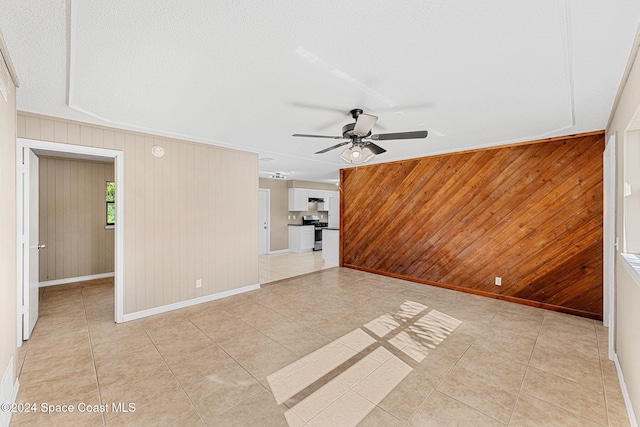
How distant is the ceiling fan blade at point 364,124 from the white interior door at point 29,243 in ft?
11.4

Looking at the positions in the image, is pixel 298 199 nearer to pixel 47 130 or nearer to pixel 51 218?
pixel 51 218

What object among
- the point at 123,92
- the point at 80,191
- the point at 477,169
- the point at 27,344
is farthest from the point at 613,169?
the point at 80,191

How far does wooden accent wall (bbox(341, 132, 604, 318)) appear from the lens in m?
3.63

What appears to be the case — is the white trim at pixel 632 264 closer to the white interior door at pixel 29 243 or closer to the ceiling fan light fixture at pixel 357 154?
the ceiling fan light fixture at pixel 357 154

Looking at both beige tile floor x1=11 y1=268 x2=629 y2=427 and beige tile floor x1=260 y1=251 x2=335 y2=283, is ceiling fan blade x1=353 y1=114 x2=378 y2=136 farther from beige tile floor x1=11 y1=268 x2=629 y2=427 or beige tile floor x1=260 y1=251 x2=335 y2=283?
beige tile floor x1=260 y1=251 x2=335 y2=283

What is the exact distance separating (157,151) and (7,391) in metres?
2.76

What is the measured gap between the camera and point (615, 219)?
2641mm

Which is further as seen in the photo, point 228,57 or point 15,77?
point 15,77

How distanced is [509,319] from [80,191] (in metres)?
7.46

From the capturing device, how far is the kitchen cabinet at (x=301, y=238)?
29.3 ft

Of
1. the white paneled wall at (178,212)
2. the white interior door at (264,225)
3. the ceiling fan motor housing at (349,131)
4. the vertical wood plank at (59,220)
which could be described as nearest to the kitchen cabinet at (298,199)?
the white interior door at (264,225)

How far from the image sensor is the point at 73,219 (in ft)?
17.2

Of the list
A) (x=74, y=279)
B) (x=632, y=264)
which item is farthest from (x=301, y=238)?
(x=632, y=264)

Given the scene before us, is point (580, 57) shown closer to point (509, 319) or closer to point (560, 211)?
point (560, 211)
